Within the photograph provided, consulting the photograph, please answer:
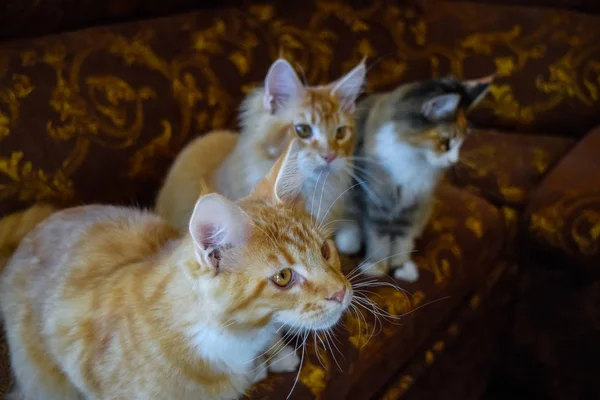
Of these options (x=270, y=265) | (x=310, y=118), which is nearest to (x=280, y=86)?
(x=310, y=118)

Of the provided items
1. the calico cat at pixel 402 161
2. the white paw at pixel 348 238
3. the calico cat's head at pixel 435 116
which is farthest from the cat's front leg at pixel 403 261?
the calico cat's head at pixel 435 116

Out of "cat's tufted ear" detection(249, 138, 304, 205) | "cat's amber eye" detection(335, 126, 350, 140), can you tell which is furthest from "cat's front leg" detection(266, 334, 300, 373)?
"cat's amber eye" detection(335, 126, 350, 140)

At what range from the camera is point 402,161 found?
137 centimetres

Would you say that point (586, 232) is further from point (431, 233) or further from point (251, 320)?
point (251, 320)

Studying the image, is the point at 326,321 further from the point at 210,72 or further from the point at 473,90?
the point at 210,72

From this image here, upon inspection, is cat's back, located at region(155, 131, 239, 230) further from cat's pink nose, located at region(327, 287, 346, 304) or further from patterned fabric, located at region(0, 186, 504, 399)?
cat's pink nose, located at region(327, 287, 346, 304)

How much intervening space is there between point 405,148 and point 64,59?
0.91 meters

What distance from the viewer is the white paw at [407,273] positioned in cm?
142

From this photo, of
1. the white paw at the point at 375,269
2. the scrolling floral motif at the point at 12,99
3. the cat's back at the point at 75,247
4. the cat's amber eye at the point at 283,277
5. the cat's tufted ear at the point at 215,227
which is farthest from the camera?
the white paw at the point at 375,269

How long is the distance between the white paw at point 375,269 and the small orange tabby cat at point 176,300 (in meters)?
0.35

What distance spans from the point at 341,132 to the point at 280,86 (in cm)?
20

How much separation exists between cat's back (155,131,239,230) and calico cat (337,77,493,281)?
401 mm

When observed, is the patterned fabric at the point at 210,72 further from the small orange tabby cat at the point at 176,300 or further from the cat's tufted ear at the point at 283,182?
the cat's tufted ear at the point at 283,182

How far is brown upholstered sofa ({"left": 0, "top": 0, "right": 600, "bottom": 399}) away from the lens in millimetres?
1329
